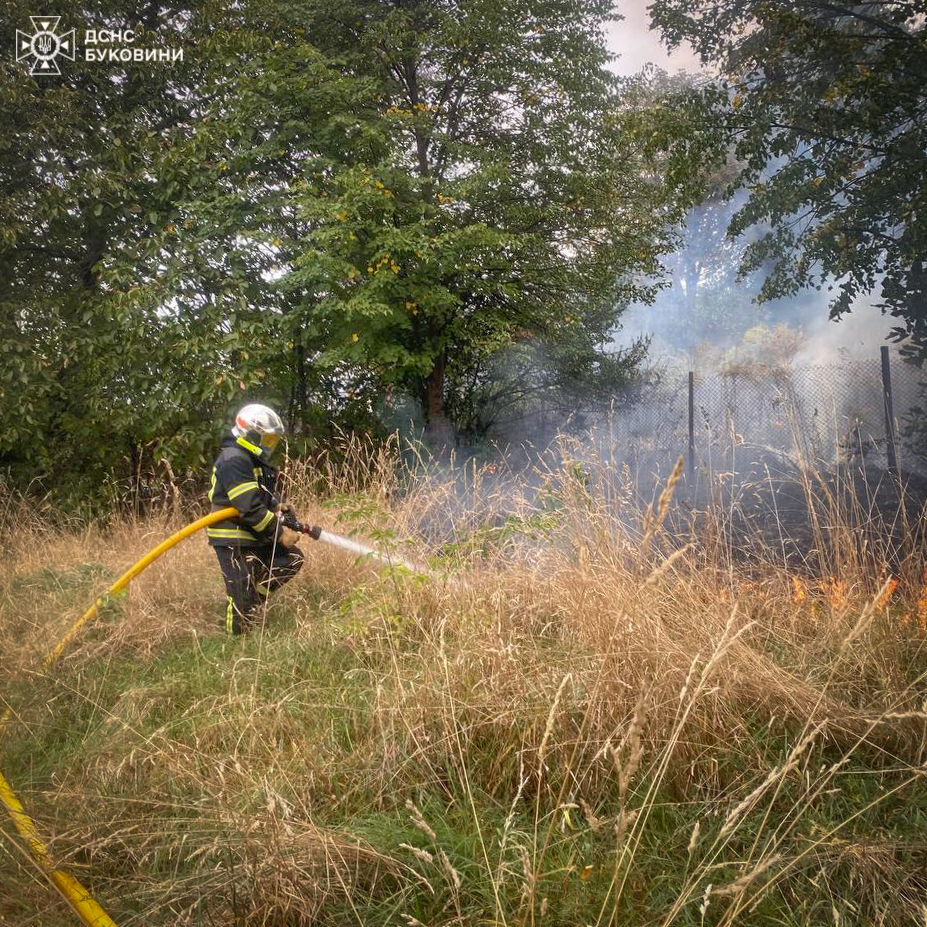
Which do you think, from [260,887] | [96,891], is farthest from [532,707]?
[96,891]

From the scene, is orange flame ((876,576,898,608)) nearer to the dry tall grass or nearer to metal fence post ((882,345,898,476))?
the dry tall grass

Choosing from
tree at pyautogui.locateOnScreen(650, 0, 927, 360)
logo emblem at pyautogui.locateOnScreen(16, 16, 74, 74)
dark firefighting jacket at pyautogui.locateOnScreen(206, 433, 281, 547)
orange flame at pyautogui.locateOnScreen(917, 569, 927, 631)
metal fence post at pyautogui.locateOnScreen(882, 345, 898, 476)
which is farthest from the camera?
logo emblem at pyautogui.locateOnScreen(16, 16, 74, 74)

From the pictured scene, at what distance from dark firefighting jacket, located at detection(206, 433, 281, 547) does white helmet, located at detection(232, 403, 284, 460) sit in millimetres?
27

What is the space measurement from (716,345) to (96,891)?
89.6 feet

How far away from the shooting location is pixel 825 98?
762 cm

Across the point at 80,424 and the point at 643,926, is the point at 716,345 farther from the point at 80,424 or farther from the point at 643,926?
the point at 643,926

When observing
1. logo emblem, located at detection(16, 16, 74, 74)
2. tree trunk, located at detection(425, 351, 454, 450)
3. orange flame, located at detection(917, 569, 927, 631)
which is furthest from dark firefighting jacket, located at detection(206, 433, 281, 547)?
logo emblem, located at detection(16, 16, 74, 74)

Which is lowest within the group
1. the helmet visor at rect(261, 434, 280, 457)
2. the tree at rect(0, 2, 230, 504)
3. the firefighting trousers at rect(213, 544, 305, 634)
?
the firefighting trousers at rect(213, 544, 305, 634)

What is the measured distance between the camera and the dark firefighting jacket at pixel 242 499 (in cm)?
473

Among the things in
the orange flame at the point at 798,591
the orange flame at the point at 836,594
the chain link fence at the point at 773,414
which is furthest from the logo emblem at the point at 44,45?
the orange flame at the point at 836,594

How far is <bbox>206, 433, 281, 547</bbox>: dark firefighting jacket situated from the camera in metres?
4.73

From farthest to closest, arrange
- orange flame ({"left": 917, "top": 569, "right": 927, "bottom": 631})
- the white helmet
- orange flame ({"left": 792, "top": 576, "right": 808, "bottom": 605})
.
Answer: the white helmet
orange flame ({"left": 792, "top": 576, "right": 808, "bottom": 605})
orange flame ({"left": 917, "top": 569, "right": 927, "bottom": 631})

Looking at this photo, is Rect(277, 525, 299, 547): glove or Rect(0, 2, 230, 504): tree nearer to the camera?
Rect(277, 525, 299, 547): glove

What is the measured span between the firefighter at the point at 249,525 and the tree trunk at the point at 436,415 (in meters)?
6.60
